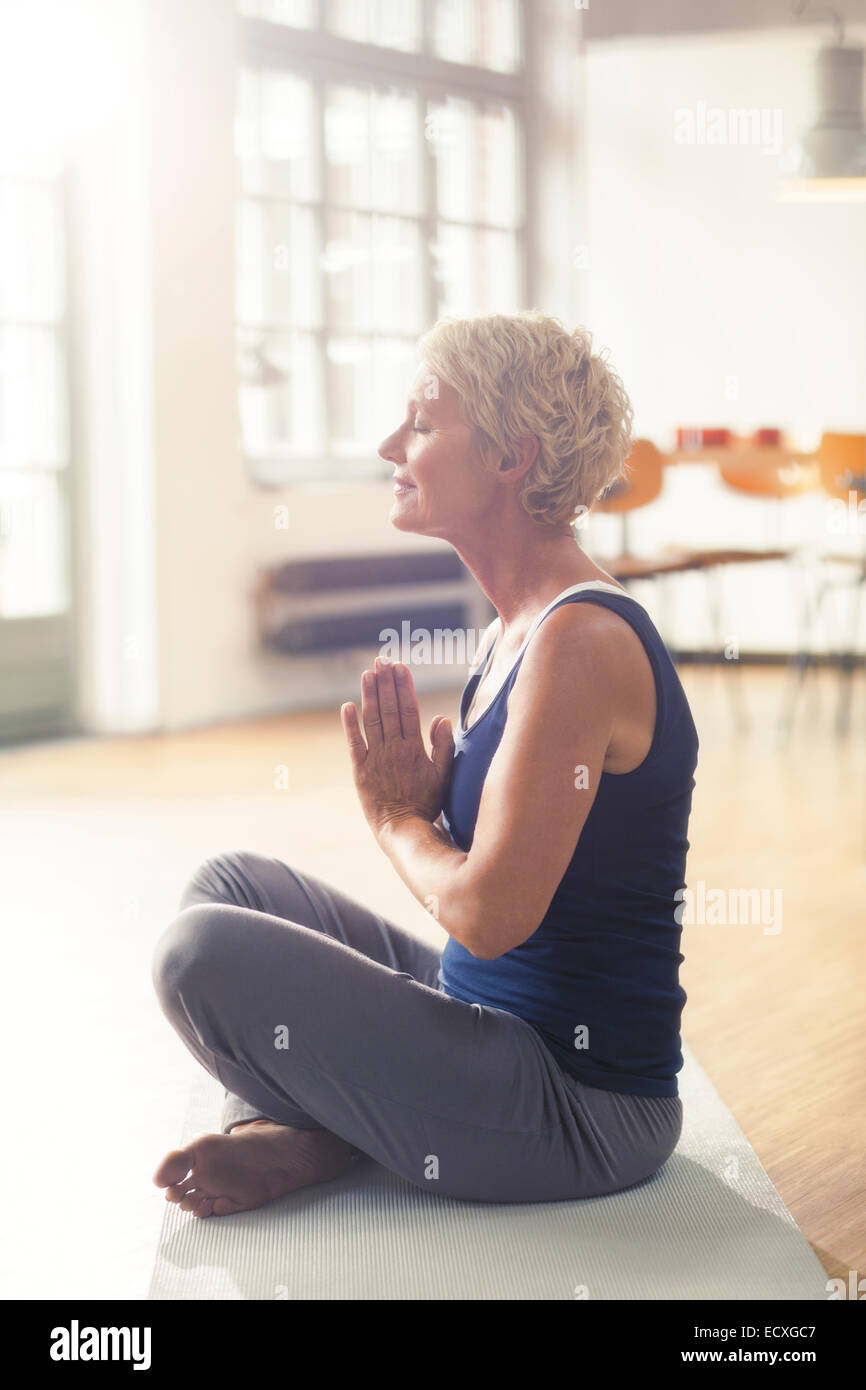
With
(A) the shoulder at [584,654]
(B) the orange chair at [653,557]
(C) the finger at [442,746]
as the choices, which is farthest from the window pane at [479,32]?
(A) the shoulder at [584,654]

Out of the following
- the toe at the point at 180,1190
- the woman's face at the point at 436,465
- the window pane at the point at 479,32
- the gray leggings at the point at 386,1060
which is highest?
the window pane at the point at 479,32

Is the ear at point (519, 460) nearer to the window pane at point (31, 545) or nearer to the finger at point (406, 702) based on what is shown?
the finger at point (406, 702)

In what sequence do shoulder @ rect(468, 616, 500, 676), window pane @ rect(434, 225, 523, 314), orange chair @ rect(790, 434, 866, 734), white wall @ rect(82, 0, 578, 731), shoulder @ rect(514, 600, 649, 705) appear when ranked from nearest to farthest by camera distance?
shoulder @ rect(514, 600, 649, 705)
shoulder @ rect(468, 616, 500, 676)
orange chair @ rect(790, 434, 866, 734)
white wall @ rect(82, 0, 578, 731)
window pane @ rect(434, 225, 523, 314)

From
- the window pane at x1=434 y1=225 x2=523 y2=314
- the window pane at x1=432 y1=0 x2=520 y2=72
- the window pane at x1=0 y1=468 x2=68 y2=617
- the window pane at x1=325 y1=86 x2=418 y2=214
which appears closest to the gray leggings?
the window pane at x1=0 y1=468 x2=68 y2=617

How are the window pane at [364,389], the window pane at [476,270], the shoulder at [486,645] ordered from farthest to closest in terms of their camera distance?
the window pane at [476,270], the window pane at [364,389], the shoulder at [486,645]

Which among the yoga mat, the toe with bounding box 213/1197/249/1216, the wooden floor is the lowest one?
the wooden floor

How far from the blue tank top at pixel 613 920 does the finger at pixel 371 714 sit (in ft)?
0.33

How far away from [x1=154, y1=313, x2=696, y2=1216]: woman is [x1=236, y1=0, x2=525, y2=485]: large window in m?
4.30

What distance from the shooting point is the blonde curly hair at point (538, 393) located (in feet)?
5.61

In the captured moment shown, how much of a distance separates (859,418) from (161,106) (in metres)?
3.43

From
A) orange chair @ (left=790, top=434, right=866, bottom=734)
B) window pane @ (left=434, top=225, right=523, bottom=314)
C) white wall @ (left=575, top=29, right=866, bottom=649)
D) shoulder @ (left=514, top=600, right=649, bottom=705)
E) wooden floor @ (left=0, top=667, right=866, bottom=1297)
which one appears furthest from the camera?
white wall @ (left=575, top=29, right=866, bottom=649)

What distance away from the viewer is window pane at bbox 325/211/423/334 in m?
6.45

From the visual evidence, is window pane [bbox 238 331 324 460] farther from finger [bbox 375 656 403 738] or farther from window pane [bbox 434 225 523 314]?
finger [bbox 375 656 403 738]
